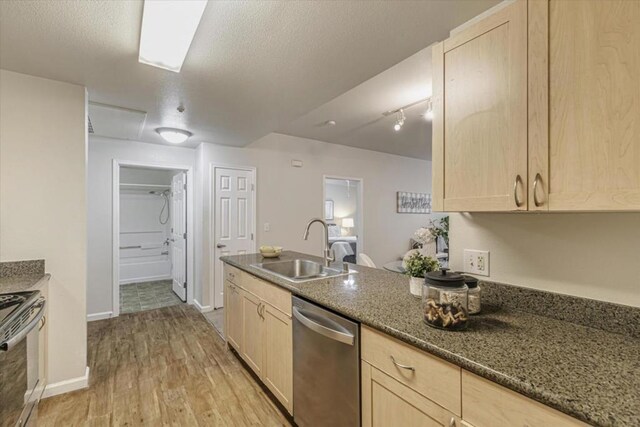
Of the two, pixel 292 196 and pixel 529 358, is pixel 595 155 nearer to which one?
pixel 529 358

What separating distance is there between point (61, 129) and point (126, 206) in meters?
4.35

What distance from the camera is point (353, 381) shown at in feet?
4.34

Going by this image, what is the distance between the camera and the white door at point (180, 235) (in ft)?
14.9

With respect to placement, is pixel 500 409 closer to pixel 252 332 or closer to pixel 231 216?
pixel 252 332

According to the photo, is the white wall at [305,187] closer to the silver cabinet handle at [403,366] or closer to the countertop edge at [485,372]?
the countertop edge at [485,372]

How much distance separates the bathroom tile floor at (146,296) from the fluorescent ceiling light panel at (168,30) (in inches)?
139

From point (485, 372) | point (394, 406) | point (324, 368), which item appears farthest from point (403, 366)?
point (324, 368)

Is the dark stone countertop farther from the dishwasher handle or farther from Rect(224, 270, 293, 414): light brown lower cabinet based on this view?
Rect(224, 270, 293, 414): light brown lower cabinet

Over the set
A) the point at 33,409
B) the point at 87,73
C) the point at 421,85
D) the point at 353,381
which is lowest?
the point at 33,409

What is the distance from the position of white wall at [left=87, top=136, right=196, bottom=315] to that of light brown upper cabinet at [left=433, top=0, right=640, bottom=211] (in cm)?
411

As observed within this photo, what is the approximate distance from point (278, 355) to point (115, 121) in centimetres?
294

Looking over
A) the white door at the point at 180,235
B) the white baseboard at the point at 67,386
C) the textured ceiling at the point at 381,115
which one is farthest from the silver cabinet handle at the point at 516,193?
the white door at the point at 180,235

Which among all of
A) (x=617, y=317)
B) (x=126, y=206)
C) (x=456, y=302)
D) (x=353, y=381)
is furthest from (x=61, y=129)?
(x=126, y=206)

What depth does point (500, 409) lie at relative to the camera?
82cm
